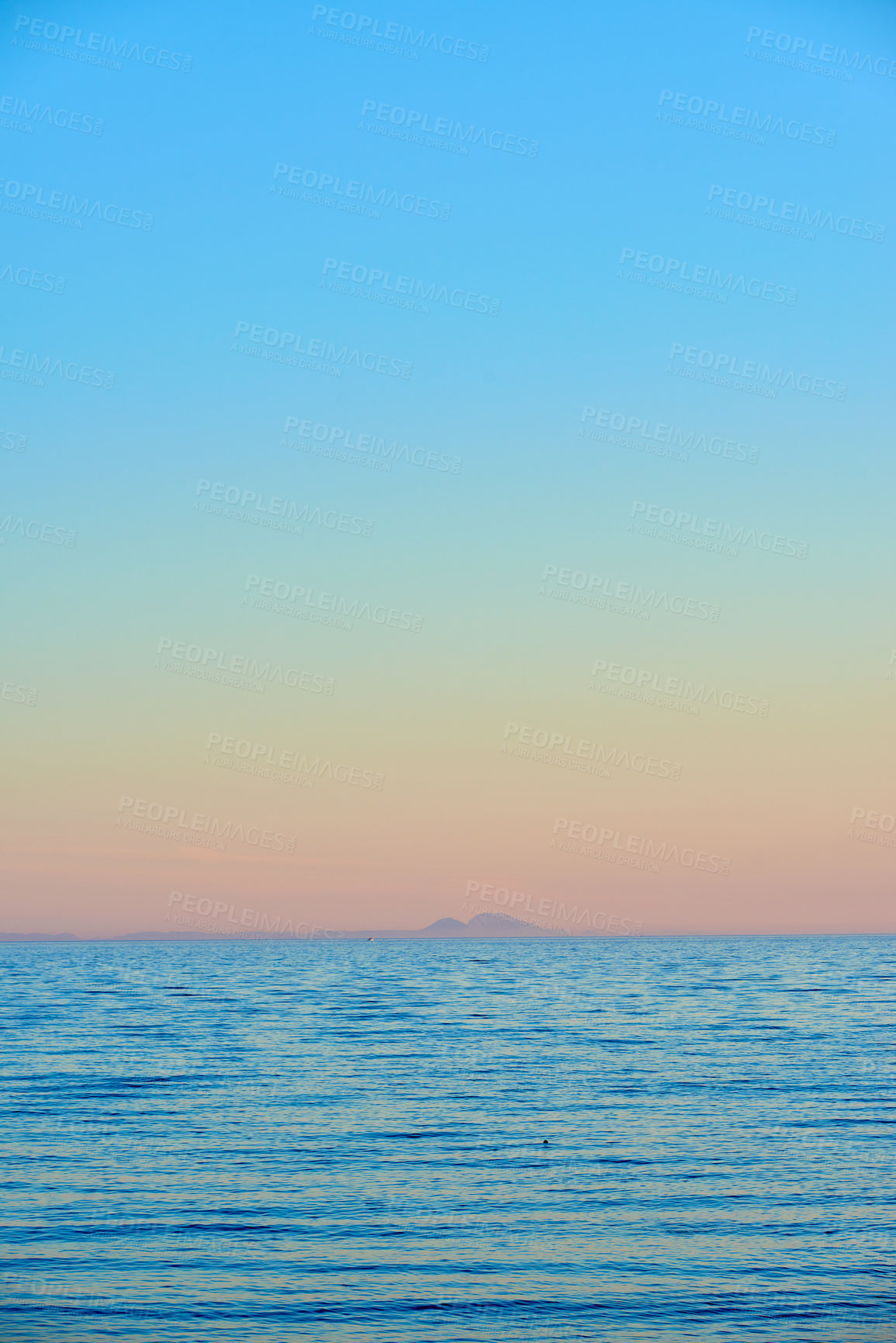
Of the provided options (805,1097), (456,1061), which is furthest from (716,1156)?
(456,1061)

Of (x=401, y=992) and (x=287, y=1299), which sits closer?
(x=287, y=1299)

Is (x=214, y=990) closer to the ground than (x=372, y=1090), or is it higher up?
closer to the ground

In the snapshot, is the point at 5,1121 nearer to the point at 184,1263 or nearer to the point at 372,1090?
the point at 372,1090

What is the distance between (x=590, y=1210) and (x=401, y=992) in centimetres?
6769

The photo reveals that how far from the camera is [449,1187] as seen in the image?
79.9ft

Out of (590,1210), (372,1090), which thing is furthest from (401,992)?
(590,1210)

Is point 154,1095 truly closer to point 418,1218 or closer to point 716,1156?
point 418,1218

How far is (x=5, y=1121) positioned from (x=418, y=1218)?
53.1 feet

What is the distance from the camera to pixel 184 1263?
20.0m

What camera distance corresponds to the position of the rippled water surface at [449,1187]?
17.9 meters

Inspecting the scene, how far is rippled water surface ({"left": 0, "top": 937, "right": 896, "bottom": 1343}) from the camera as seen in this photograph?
1786 centimetres

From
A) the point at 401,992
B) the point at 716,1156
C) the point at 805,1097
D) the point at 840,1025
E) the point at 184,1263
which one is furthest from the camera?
the point at 401,992

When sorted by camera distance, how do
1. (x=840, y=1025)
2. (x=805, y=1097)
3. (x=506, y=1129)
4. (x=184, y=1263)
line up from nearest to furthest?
(x=184, y=1263) → (x=506, y=1129) → (x=805, y=1097) → (x=840, y=1025)

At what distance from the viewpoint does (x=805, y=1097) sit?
116 ft
